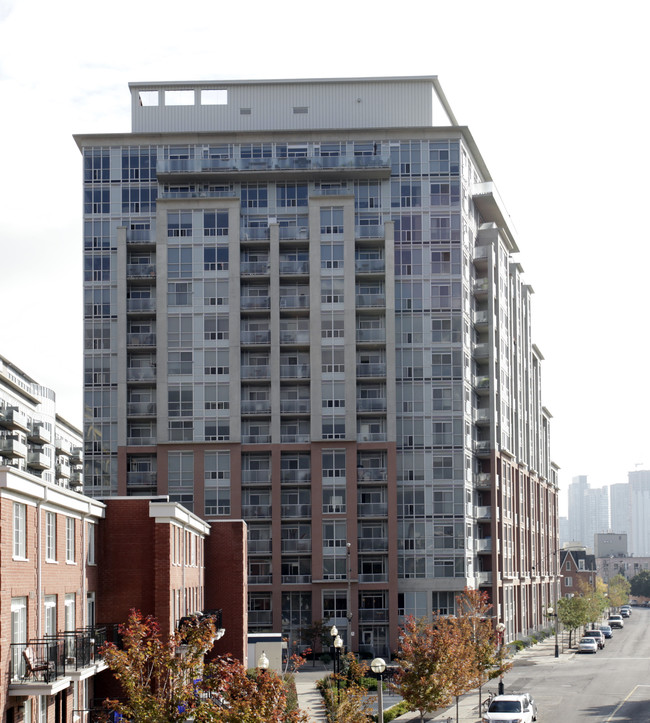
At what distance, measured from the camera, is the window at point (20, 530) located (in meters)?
36.0

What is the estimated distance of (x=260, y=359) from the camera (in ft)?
345

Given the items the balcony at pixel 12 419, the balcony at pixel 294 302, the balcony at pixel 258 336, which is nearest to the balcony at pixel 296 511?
the balcony at pixel 258 336

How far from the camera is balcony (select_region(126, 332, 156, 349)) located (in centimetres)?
10475

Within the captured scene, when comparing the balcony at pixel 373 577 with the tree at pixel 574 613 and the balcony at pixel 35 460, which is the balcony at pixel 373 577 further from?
the balcony at pixel 35 460

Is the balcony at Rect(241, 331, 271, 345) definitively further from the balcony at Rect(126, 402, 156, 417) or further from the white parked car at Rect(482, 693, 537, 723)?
the white parked car at Rect(482, 693, 537, 723)

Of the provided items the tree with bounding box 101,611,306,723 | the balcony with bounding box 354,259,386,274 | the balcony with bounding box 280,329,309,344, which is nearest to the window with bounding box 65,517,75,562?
the tree with bounding box 101,611,306,723

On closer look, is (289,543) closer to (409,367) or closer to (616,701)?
(409,367)

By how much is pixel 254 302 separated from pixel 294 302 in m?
3.64

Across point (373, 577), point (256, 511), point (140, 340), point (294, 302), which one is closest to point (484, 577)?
point (373, 577)

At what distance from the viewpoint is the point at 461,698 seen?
7569cm

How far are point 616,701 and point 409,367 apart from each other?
140 ft

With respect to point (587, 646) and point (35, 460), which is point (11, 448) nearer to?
point (35, 460)

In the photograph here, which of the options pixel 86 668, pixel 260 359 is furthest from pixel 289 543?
Result: pixel 86 668

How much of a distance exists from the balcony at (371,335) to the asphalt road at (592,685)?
101 ft
